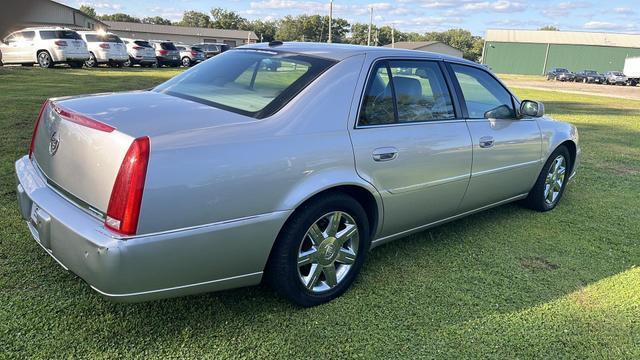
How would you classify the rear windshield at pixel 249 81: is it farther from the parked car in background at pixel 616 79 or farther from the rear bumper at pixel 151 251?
the parked car in background at pixel 616 79

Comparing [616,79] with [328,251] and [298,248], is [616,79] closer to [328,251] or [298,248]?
[328,251]

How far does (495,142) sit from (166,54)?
2540cm

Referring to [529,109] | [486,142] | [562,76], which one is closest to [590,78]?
[562,76]

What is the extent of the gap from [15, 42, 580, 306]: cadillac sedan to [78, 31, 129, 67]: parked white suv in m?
19.9

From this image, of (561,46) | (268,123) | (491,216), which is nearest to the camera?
(268,123)

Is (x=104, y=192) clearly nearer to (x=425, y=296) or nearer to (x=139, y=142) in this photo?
(x=139, y=142)

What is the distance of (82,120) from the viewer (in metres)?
2.58

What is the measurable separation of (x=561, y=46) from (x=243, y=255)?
266 feet

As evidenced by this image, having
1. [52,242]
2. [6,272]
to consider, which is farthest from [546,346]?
[6,272]

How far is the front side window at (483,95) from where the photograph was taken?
159 inches

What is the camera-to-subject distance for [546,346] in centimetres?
283

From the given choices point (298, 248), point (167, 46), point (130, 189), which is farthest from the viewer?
point (167, 46)

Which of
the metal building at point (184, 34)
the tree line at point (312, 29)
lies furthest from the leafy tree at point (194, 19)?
the metal building at point (184, 34)

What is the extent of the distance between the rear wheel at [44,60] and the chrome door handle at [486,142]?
1939 cm
